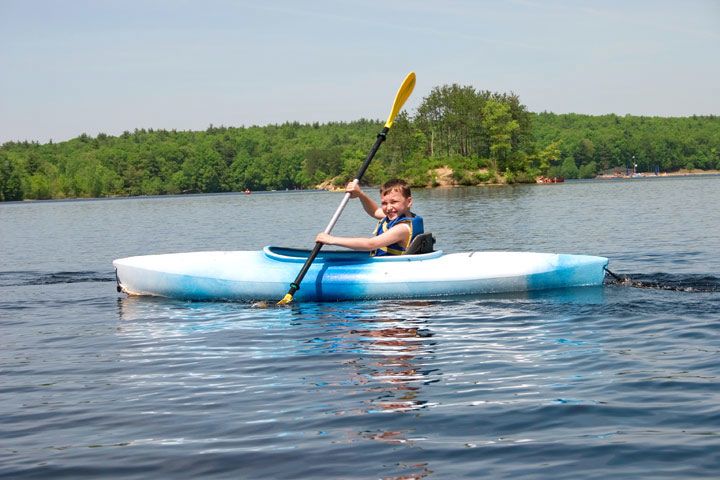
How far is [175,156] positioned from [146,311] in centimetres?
14595

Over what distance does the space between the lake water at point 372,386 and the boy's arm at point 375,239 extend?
2.15 feet

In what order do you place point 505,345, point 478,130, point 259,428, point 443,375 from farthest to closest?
point 478,130 < point 505,345 < point 443,375 < point 259,428

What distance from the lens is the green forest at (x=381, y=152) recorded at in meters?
94.9

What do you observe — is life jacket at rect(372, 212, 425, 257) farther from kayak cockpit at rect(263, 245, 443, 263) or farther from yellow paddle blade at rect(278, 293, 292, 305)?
yellow paddle blade at rect(278, 293, 292, 305)

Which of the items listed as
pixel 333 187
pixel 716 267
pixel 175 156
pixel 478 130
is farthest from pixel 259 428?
pixel 175 156

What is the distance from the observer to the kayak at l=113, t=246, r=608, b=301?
10.3m

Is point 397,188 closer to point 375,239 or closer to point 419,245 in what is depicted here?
point 375,239

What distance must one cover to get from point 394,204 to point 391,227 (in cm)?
36

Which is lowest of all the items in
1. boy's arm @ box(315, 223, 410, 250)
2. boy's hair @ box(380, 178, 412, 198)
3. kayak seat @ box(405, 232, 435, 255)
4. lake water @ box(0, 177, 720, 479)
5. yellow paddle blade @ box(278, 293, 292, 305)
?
lake water @ box(0, 177, 720, 479)

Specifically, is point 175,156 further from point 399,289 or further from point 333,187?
point 399,289

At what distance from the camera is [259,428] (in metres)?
5.04

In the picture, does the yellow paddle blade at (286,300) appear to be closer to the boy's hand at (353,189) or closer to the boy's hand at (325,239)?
the boy's hand at (325,239)

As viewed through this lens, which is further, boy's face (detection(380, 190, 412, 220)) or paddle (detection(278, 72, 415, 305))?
paddle (detection(278, 72, 415, 305))

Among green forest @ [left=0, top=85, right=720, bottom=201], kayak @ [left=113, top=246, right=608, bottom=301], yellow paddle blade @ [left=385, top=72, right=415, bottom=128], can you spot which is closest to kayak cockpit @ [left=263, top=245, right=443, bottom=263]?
kayak @ [left=113, top=246, right=608, bottom=301]
